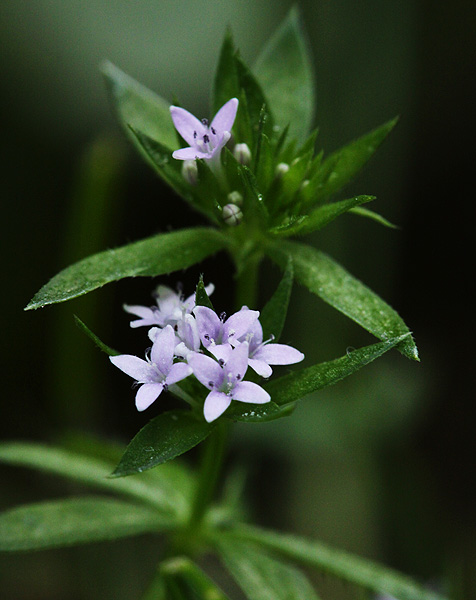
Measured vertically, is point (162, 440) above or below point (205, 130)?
below

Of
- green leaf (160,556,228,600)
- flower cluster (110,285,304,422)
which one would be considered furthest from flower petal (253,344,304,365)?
green leaf (160,556,228,600)

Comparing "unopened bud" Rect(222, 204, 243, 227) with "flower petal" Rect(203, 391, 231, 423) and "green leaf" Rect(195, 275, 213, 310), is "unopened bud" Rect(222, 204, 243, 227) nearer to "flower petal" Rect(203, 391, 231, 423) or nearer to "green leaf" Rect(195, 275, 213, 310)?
"green leaf" Rect(195, 275, 213, 310)

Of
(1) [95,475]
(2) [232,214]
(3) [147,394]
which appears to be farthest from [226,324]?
(1) [95,475]

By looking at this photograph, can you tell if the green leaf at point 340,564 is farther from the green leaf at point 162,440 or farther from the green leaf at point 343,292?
the green leaf at point 343,292

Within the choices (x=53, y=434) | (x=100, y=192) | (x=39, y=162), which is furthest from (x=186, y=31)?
(x=53, y=434)

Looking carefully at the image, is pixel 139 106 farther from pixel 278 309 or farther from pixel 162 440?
pixel 162 440
